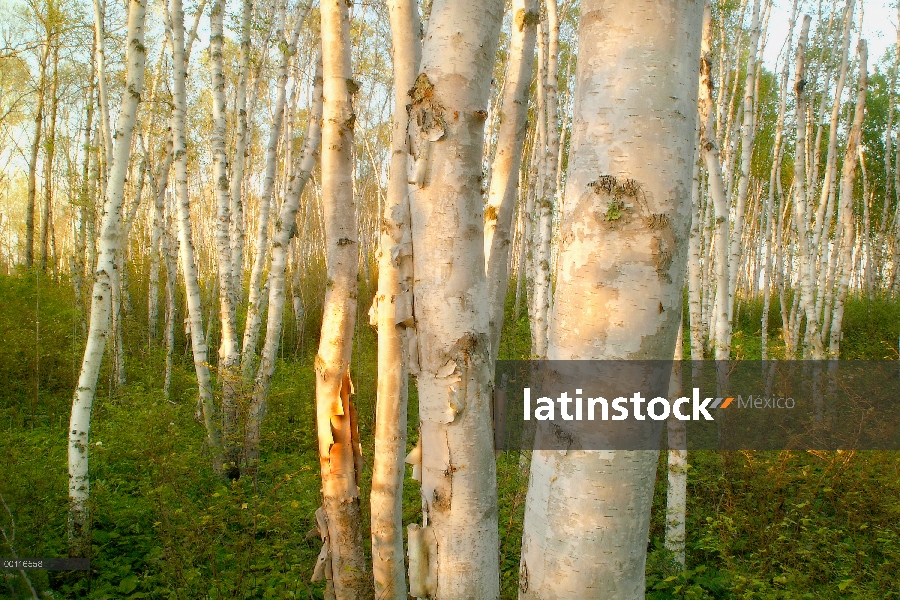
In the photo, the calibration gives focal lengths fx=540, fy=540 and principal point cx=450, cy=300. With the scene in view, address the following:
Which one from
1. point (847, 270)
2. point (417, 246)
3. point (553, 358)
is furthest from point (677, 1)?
point (847, 270)

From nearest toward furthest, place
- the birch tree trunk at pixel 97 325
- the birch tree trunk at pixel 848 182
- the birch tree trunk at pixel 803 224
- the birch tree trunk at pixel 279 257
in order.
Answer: the birch tree trunk at pixel 97 325
the birch tree trunk at pixel 279 257
the birch tree trunk at pixel 803 224
the birch tree trunk at pixel 848 182

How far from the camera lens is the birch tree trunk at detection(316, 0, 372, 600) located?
299 cm

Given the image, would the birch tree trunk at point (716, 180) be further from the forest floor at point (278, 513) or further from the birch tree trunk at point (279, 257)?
the birch tree trunk at point (279, 257)

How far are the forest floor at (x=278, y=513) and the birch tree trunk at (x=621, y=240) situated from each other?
8.57ft

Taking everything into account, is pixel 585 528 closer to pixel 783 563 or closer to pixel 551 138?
pixel 783 563

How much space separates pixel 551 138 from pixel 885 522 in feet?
17.8

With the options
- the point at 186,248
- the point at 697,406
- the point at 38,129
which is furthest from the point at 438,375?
the point at 38,129

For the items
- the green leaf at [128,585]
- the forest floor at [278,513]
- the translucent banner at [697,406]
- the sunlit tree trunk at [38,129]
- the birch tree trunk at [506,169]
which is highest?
the sunlit tree trunk at [38,129]

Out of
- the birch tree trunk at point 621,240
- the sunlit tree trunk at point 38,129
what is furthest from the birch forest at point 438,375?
the sunlit tree trunk at point 38,129

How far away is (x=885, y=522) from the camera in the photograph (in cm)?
457

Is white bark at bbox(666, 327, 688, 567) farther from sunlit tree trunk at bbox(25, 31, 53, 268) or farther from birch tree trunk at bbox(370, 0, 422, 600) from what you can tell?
sunlit tree trunk at bbox(25, 31, 53, 268)

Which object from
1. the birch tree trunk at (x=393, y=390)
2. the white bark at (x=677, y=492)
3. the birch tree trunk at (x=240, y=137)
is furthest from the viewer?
the birch tree trunk at (x=240, y=137)

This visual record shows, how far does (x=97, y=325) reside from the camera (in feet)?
12.7

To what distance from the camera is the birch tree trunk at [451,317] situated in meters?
1.49
